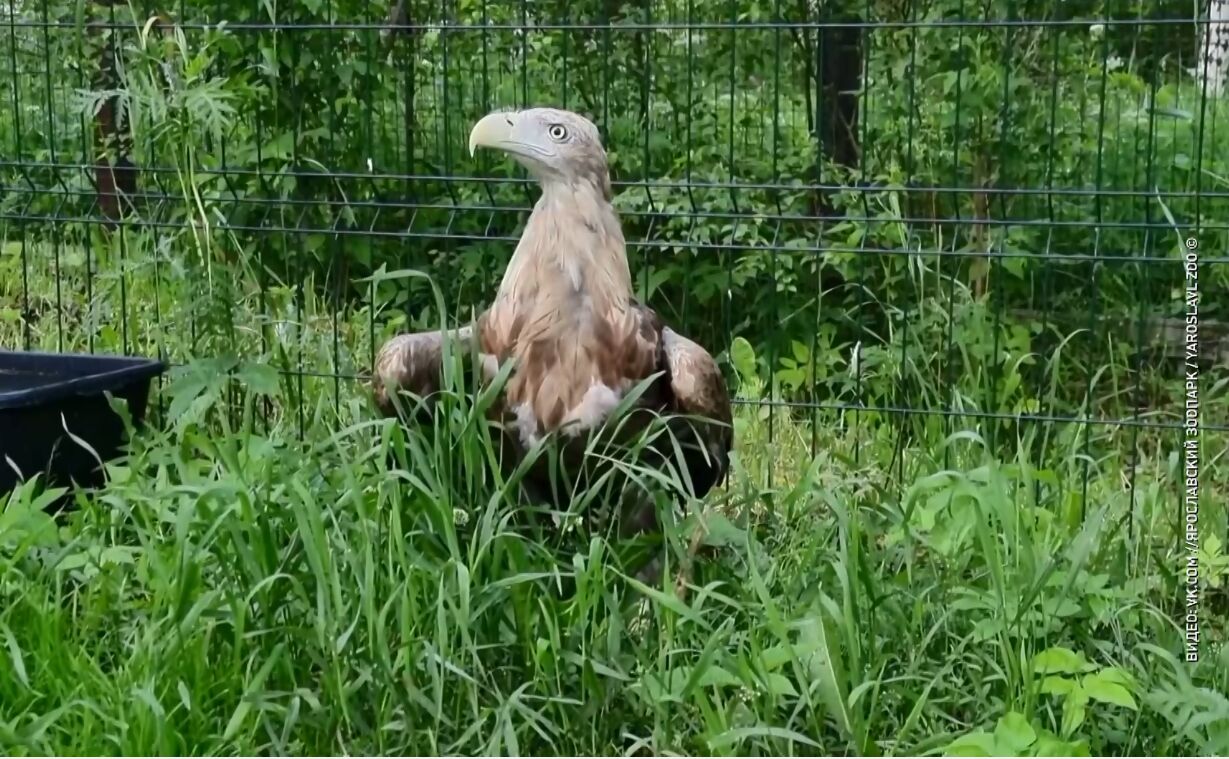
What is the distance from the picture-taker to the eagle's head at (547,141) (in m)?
3.67

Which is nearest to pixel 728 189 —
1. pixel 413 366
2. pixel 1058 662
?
pixel 413 366

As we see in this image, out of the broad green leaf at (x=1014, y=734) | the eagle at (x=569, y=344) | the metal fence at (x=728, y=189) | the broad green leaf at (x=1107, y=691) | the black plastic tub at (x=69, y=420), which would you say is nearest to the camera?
the broad green leaf at (x=1014, y=734)

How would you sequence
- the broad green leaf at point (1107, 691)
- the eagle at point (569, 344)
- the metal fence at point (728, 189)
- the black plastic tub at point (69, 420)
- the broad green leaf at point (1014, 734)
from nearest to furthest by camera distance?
the broad green leaf at point (1014, 734) → the broad green leaf at point (1107, 691) → the eagle at point (569, 344) → the black plastic tub at point (69, 420) → the metal fence at point (728, 189)

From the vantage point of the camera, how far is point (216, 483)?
3.37m

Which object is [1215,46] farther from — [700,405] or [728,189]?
[700,405]

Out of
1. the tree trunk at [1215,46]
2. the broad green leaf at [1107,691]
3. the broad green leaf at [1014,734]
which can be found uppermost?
the tree trunk at [1215,46]

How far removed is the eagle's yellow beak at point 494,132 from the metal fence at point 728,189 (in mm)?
1053

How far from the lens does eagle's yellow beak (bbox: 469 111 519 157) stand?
3660 millimetres

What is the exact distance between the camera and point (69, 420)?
13.6 feet

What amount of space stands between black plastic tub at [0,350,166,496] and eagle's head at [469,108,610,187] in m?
1.42

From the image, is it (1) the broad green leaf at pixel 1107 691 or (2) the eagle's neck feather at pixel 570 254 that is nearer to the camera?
(1) the broad green leaf at pixel 1107 691

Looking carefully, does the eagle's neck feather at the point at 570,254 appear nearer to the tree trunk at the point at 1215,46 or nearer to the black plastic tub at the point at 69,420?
the black plastic tub at the point at 69,420

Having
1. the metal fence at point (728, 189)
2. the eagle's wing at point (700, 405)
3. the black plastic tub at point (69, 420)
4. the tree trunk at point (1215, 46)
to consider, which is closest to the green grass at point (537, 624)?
the eagle's wing at point (700, 405)

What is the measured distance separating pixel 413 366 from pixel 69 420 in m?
1.16
